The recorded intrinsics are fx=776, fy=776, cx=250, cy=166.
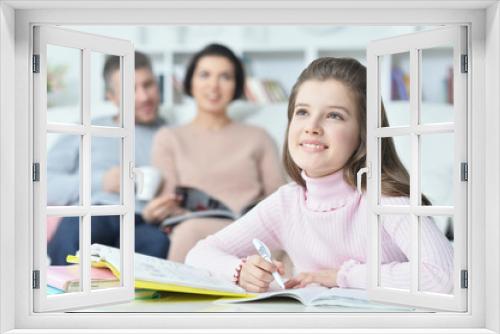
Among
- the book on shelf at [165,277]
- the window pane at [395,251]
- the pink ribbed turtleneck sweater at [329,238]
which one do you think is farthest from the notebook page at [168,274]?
the window pane at [395,251]

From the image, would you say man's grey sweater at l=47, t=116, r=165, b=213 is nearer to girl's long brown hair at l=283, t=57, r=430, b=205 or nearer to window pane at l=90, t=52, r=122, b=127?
window pane at l=90, t=52, r=122, b=127

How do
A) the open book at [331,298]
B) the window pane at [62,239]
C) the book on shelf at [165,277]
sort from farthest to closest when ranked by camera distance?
the window pane at [62,239] < the book on shelf at [165,277] < the open book at [331,298]

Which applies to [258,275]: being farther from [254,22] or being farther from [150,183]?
[150,183]

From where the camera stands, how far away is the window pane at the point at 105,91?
20.2 ft

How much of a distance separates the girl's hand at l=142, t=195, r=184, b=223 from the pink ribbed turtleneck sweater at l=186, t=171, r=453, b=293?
1704mm

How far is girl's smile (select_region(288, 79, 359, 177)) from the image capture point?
3.78m

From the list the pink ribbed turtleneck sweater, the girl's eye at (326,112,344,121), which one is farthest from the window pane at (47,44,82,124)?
the girl's eye at (326,112,344,121)

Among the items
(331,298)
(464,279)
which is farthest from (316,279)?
(464,279)

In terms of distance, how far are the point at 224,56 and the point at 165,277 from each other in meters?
2.95

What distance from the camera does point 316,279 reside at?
3.78m

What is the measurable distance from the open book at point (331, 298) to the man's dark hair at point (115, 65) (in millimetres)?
3266

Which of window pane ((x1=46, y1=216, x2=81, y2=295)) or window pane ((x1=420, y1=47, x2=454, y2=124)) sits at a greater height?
window pane ((x1=420, y1=47, x2=454, y2=124))

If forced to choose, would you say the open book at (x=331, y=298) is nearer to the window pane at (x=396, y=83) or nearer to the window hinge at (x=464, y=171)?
the window hinge at (x=464, y=171)

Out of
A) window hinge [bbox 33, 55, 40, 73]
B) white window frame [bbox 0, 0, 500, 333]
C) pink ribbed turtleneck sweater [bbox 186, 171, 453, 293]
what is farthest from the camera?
pink ribbed turtleneck sweater [bbox 186, 171, 453, 293]
